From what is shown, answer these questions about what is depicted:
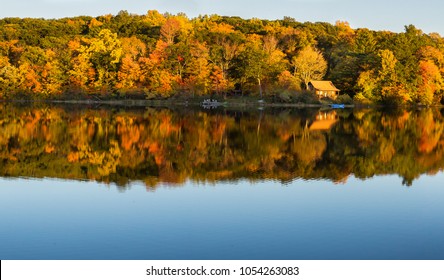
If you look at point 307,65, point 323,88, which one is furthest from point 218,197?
point 307,65

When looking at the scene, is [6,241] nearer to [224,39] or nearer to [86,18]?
[224,39]

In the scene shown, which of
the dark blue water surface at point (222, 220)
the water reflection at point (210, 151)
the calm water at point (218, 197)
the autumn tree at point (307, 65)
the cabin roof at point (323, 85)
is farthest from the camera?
the autumn tree at point (307, 65)

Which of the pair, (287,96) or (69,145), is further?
(287,96)

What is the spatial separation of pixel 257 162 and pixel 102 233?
834 cm

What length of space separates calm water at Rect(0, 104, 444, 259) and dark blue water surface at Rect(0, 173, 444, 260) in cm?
2

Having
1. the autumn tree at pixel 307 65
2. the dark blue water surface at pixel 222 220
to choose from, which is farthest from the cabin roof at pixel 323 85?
the dark blue water surface at pixel 222 220

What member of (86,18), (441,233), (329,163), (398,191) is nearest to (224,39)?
(86,18)

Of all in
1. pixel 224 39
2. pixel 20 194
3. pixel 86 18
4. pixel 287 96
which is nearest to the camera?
pixel 20 194

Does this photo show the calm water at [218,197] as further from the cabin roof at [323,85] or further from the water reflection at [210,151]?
the cabin roof at [323,85]

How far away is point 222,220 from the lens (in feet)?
31.7

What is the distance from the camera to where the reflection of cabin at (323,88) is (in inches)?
2141

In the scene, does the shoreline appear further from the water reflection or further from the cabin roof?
the water reflection

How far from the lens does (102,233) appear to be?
28.9 ft

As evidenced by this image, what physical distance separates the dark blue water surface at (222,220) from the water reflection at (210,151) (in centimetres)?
126
